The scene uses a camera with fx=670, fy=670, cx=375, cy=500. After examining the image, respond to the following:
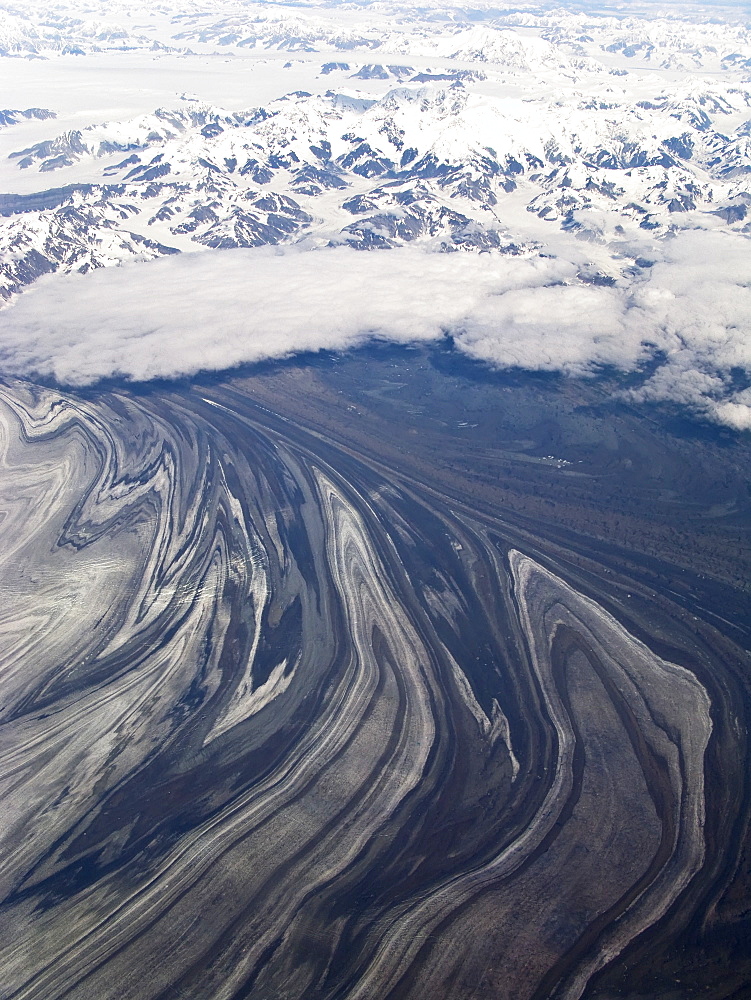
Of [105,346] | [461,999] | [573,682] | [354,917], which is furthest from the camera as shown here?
[105,346]

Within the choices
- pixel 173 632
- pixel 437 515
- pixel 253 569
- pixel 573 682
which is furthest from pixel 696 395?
pixel 173 632

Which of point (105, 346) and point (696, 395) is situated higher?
point (105, 346)

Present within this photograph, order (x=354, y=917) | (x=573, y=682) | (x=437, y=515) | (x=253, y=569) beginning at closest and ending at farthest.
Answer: (x=354, y=917), (x=573, y=682), (x=253, y=569), (x=437, y=515)

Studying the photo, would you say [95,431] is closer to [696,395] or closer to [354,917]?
[354,917]

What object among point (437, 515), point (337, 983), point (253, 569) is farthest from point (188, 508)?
point (337, 983)

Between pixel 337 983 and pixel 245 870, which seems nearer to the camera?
pixel 337 983

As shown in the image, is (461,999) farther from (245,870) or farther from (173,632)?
(173,632)
